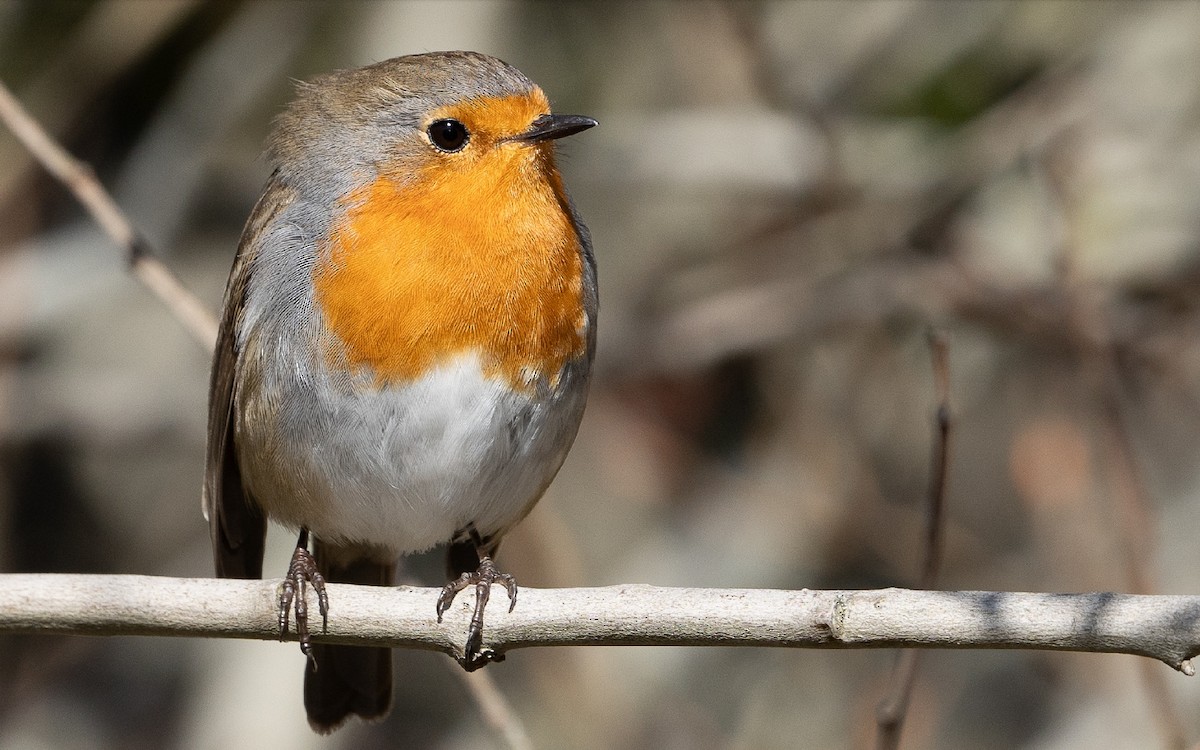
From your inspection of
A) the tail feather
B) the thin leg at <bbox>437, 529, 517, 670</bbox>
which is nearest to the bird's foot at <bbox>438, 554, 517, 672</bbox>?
the thin leg at <bbox>437, 529, 517, 670</bbox>

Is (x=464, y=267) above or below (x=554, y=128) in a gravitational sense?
below

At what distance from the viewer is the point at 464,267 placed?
11.7ft

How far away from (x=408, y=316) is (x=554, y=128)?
64cm

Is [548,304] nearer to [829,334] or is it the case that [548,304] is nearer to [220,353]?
[220,353]

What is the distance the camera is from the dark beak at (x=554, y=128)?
12.2 feet

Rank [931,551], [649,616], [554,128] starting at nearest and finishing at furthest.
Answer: [649,616], [931,551], [554,128]

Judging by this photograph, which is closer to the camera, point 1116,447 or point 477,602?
point 477,602

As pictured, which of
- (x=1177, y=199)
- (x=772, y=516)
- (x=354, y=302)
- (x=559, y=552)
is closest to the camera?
(x=354, y=302)

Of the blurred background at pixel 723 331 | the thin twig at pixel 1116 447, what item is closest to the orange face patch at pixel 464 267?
the thin twig at pixel 1116 447

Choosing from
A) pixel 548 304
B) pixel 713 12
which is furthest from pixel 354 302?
pixel 713 12

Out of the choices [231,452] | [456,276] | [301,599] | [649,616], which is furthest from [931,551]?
[231,452]

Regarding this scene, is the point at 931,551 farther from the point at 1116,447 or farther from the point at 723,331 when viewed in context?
the point at 723,331

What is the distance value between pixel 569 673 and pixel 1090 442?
239 cm

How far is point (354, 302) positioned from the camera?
3541 mm
